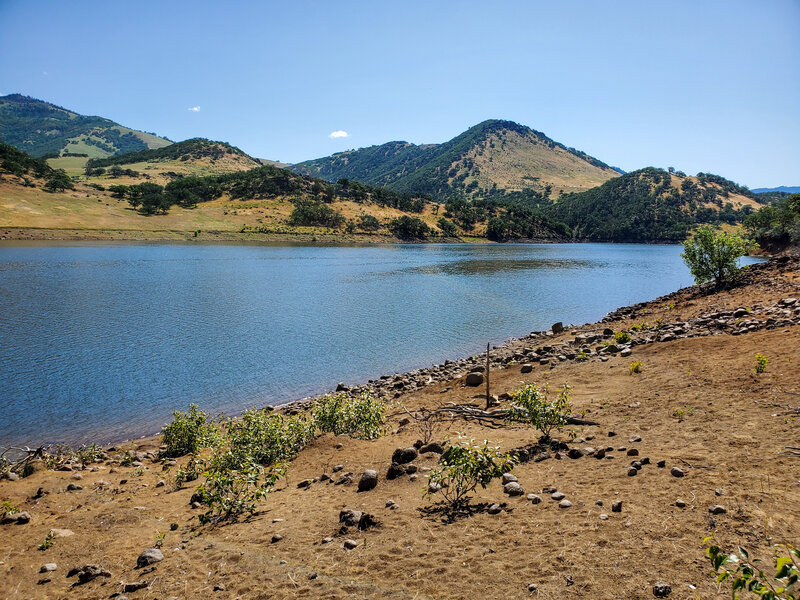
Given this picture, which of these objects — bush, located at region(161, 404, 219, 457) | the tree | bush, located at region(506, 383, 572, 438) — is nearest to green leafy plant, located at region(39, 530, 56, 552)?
bush, located at region(161, 404, 219, 457)

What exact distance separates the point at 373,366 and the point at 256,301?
2179 cm

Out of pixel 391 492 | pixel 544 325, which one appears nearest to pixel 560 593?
pixel 391 492

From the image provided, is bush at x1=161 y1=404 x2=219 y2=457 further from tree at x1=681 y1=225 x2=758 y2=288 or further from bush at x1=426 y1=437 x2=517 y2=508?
tree at x1=681 y1=225 x2=758 y2=288

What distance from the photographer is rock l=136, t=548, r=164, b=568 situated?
22.6 feet

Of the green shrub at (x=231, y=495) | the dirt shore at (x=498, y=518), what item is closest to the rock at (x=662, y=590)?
the dirt shore at (x=498, y=518)

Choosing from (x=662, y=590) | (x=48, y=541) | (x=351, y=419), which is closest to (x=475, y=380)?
(x=351, y=419)

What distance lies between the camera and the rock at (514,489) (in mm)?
7965

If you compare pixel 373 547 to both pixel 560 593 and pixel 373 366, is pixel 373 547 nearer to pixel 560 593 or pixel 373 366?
pixel 560 593

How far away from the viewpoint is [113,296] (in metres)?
40.1

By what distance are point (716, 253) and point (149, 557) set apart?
32251mm

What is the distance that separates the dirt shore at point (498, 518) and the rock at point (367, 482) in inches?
7.8

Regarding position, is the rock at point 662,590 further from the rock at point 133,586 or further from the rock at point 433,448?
the rock at point 133,586

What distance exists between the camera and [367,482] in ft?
30.2

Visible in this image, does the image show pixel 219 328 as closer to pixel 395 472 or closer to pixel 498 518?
pixel 395 472
